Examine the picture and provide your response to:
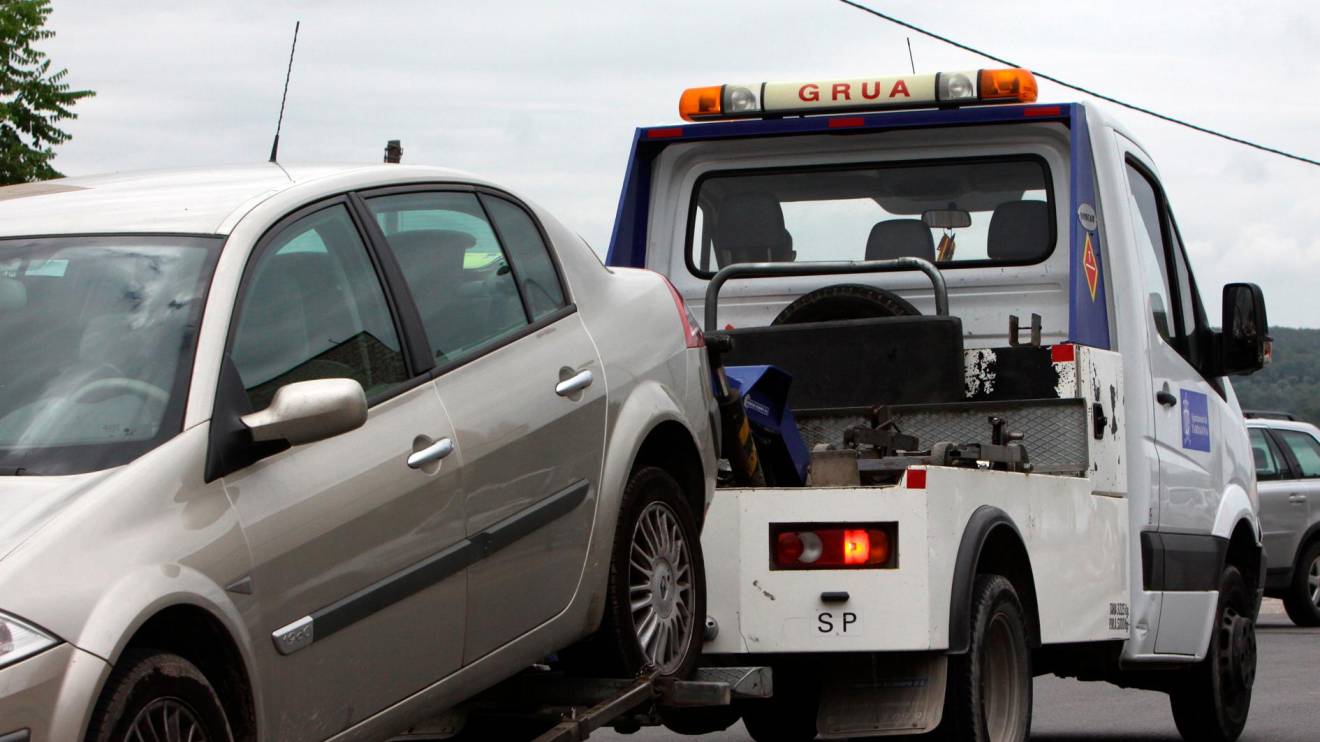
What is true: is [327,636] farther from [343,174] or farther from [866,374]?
[866,374]

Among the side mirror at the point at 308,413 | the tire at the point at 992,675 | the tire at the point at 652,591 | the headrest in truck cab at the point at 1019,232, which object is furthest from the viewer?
the headrest in truck cab at the point at 1019,232

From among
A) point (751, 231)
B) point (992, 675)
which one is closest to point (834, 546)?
point (992, 675)

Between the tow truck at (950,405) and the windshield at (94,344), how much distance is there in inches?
95.0

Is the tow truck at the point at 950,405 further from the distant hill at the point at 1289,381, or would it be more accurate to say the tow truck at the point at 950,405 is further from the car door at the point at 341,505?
the distant hill at the point at 1289,381

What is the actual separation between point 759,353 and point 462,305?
3052 mm

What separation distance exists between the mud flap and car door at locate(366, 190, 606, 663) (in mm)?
1526

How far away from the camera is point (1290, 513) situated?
18172mm

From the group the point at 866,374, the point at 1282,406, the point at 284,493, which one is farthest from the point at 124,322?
the point at 1282,406

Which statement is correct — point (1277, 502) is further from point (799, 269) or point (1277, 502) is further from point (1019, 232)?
point (799, 269)

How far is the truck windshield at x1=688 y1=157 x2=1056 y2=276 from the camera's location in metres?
8.70

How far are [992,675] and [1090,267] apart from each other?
77.9 inches

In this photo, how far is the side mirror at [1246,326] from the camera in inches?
363

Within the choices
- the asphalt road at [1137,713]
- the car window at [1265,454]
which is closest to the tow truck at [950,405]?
the asphalt road at [1137,713]

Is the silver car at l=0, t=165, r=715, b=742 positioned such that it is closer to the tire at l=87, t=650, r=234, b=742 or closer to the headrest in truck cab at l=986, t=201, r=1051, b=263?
the tire at l=87, t=650, r=234, b=742
